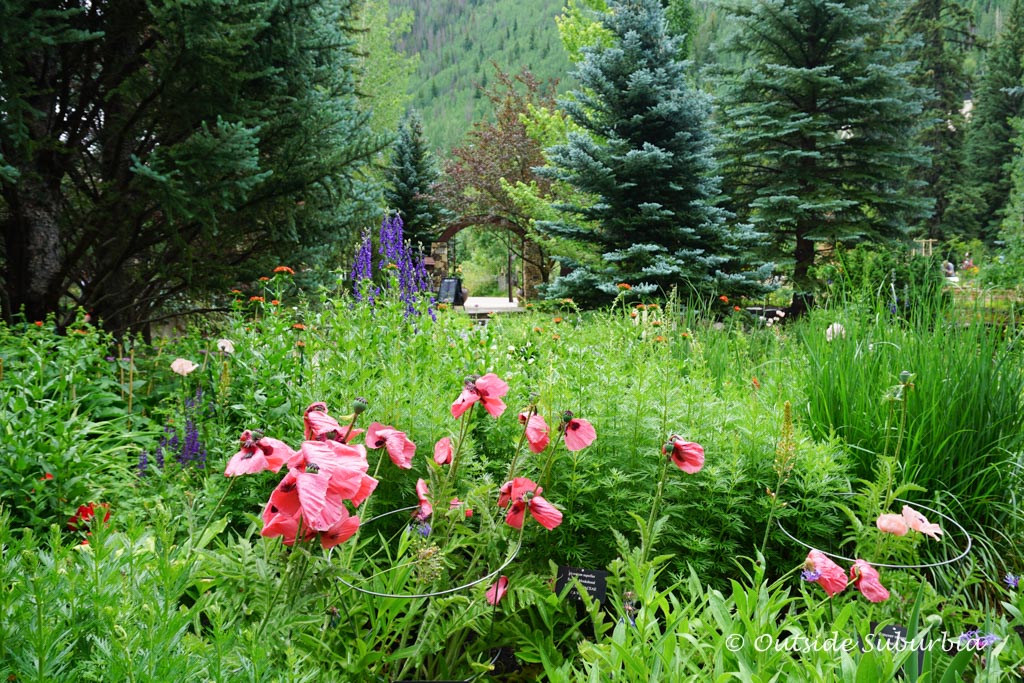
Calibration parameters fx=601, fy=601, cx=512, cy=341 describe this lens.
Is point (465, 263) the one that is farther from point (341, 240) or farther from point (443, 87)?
point (443, 87)

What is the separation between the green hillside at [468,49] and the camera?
55.9 metres

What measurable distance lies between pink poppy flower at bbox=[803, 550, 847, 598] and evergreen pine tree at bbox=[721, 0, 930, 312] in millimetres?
9493

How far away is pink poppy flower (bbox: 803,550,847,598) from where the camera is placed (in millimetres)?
1225

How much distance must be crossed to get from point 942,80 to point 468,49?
Answer: 188 ft

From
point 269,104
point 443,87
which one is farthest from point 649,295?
point 443,87

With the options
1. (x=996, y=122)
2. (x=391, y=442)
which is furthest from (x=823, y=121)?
(x=996, y=122)

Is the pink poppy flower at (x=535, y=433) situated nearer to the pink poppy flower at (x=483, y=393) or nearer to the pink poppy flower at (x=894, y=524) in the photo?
the pink poppy flower at (x=483, y=393)

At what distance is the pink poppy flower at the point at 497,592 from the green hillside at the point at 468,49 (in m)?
50.2

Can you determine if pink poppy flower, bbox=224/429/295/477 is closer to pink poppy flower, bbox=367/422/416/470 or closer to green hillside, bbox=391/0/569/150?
pink poppy flower, bbox=367/422/416/470

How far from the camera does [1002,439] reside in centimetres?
238

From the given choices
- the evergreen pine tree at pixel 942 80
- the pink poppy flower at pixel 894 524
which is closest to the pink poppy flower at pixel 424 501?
the pink poppy flower at pixel 894 524

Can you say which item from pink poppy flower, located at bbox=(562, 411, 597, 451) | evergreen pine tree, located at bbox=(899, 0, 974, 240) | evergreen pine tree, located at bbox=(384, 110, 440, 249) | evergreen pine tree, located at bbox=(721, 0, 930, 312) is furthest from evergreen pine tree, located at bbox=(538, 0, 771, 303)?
evergreen pine tree, located at bbox=(899, 0, 974, 240)

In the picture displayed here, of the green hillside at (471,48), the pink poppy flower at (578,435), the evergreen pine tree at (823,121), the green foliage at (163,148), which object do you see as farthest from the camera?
the green hillside at (471,48)

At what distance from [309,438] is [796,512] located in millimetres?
1510
